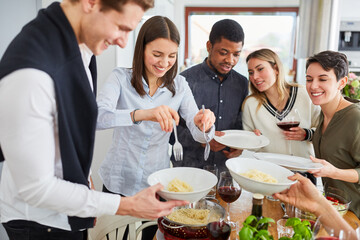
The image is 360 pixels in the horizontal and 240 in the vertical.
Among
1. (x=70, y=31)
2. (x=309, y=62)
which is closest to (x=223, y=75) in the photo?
(x=309, y=62)

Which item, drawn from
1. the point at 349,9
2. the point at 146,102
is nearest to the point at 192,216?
the point at 146,102

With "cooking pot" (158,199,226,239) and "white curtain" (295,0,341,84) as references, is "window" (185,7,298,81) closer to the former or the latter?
"white curtain" (295,0,341,84)

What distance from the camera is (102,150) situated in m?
2.61

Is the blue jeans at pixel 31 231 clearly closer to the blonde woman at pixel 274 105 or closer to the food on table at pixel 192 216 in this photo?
the food on table at pixel 192 216

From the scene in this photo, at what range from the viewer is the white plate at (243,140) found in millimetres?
1685

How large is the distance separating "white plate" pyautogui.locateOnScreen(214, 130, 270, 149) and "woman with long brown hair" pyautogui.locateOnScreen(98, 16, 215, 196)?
0.19 meters

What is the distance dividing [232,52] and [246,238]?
1334 mm

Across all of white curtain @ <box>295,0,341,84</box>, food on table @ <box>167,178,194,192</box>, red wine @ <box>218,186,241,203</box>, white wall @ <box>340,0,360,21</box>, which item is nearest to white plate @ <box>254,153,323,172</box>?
red wine @ <box>218,186,241,203</box>

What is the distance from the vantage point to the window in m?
4.60

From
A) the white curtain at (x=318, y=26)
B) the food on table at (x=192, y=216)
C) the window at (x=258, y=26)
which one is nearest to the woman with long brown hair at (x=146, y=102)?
the food on table at (x=192, y=216)

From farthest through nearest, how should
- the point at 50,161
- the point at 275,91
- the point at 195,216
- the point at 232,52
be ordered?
the point at 275,91
the point at 232,52
the point at 195,216
the point at 50,161

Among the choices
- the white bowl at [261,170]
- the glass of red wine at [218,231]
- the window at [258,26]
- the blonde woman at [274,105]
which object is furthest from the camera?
the window at [258,26]

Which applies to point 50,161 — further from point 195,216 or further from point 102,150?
point 102,150

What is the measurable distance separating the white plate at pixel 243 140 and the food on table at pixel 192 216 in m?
0.51
